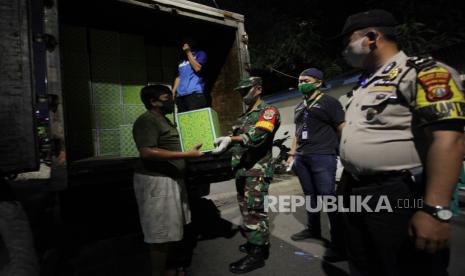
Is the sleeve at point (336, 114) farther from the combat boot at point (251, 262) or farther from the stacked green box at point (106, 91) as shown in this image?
the stacked green box at point (106, 91)

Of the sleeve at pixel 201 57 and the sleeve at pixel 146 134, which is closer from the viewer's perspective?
the sleeve at pixel 146 134

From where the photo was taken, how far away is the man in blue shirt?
3.58 m

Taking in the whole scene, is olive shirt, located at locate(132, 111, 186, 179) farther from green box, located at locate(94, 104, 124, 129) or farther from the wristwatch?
green box, located at locate(94, 104, 124, 129)

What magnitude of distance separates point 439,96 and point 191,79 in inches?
116

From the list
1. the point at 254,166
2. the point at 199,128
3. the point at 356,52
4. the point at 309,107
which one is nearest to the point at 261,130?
the point at 254,166

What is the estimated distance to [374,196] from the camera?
1303 mm

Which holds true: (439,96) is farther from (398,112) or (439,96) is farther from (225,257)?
(225,257)

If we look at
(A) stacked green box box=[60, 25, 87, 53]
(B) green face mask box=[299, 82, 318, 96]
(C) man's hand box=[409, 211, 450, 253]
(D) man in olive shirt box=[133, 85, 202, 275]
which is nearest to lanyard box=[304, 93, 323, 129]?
(B) green face mask box=[299, 82, 318, 96]

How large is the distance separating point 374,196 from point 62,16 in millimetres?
3749

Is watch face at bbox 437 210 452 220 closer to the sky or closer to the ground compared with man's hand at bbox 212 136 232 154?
closer to the ground

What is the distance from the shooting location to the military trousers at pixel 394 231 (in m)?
1.20

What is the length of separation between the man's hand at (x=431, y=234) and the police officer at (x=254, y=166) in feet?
5.05

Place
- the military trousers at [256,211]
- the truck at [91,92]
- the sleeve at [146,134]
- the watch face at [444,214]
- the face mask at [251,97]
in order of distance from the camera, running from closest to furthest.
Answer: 1. the watch face at [444,214]
2. the truck at [91,92]
3. the sleeve at [146,134]
4. the military trousers at [256,211]
5. the face mask at [251,97]

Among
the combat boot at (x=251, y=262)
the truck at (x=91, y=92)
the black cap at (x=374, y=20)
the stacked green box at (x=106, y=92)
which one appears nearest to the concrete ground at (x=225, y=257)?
the combat boot at (x=251, y=262)
